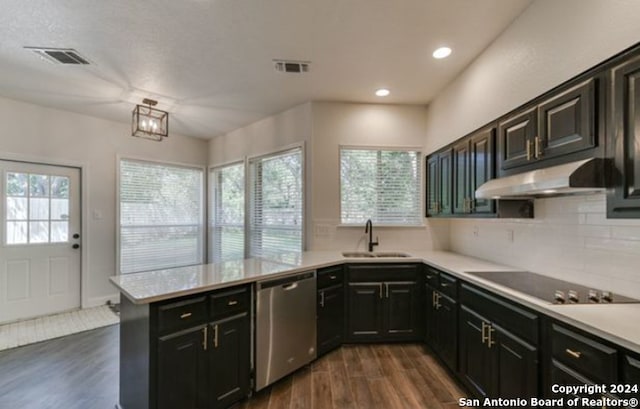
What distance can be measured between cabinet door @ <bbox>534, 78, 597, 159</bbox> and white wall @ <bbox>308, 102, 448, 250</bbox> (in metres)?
2.05

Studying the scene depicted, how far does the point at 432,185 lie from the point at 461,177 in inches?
28.3

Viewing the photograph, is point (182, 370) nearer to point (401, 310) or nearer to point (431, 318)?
point (401, 310)

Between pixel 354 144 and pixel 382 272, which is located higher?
pixel 354 144

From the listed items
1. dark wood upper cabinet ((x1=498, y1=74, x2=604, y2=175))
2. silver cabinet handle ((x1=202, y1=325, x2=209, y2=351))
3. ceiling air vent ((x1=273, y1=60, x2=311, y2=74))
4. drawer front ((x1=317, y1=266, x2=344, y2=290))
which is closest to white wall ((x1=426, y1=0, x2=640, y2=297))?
dark wood upper cabinet ((x1=498, y1=74, x2=604, y2=175))

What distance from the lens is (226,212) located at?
210 inches

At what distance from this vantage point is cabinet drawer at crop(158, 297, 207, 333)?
1.74m

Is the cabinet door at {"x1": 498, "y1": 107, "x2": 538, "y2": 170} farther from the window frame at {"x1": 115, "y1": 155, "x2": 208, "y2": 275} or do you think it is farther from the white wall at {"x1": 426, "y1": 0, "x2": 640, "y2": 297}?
the window frame at {"x1": 115, "y1": 155, "x2": 208, "y2": 275}

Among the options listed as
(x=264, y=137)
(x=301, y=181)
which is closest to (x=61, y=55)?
(x=264, y=137)

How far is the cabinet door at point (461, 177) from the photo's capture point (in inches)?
108

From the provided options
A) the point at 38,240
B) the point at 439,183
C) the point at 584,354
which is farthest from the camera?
the point at 38,240

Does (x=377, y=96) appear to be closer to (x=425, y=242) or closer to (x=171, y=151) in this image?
(x=425, y=242)

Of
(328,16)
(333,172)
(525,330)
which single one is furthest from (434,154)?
(525,330)

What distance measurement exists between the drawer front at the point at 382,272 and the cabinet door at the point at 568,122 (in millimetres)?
1664

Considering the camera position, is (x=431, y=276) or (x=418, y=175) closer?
(x=431, y=276)
